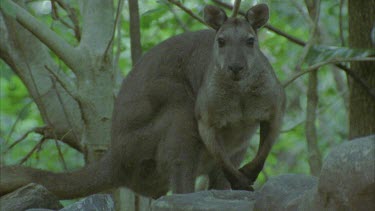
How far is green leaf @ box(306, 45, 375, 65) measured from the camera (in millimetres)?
6242

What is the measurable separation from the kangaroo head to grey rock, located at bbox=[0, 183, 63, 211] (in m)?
1.57

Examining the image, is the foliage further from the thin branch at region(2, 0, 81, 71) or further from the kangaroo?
the kangaroo

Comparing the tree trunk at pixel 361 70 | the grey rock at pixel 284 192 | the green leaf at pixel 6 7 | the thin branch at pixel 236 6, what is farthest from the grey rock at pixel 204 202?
the tree trunk at pixel 361 70

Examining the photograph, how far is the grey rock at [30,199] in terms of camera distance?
5230 mm

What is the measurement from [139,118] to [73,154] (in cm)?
556

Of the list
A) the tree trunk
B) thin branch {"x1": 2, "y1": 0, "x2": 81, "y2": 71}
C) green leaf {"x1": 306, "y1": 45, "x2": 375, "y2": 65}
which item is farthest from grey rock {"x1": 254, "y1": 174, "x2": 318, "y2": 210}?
thin branch {"x1": 2, "y1": 0, "x2": 81, "y2": 71}

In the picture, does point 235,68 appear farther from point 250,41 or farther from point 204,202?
point 204,202

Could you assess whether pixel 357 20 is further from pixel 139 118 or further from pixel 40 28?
pixel 40 28

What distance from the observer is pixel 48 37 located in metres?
6.38

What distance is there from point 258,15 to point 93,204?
200 cm

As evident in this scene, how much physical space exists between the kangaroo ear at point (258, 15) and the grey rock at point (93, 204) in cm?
179

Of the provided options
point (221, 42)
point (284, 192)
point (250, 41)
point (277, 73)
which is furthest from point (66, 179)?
point (277, 73)

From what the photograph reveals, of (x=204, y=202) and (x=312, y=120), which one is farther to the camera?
(x=312, y=120)

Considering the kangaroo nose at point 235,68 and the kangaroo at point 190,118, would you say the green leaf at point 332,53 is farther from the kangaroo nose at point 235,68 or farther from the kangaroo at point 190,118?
the kangaroo nose at point 235,68
